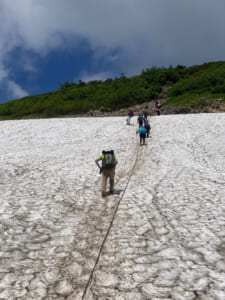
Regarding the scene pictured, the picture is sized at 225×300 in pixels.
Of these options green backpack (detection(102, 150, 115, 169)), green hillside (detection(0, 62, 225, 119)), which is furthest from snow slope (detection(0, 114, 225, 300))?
green hillside (detection(0, 62, 225, 119))

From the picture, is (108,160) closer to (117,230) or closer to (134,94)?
(117,230)

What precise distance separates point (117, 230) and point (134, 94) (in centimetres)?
6808

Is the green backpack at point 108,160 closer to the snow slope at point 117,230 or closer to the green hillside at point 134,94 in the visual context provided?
the snow slope at point 117,230

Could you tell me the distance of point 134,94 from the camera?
2815 inches

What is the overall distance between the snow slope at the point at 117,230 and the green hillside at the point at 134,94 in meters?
42.9

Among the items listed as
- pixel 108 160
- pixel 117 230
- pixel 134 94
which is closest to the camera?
pixel 117 230

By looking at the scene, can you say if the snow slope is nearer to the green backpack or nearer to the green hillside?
the green backpack

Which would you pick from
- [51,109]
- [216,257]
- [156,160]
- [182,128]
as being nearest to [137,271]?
[216,257]

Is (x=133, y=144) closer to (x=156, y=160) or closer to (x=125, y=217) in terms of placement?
(x=156, y=160)

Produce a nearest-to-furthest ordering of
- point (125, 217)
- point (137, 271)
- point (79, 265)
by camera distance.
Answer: point (137, 271)
point (79, 265)
point (125, 217)

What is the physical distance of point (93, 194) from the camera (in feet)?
34.7

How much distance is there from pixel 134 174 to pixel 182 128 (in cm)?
1857

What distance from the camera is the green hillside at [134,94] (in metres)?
60.7

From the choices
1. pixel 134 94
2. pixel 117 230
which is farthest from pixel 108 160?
pixel 134 94
